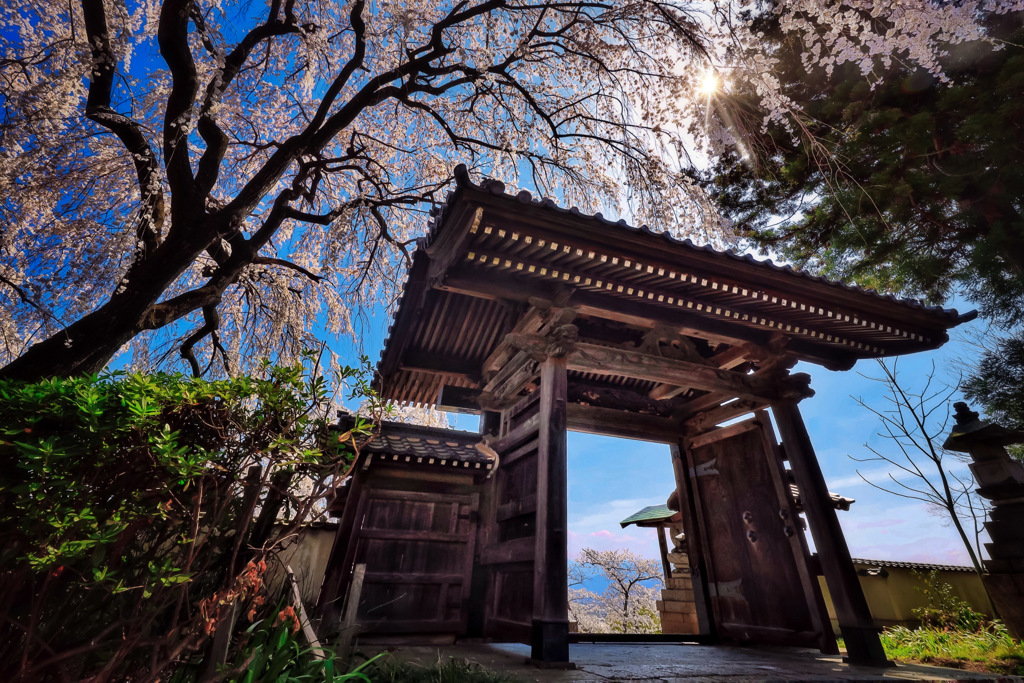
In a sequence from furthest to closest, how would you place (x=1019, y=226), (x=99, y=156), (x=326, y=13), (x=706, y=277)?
1. (x=326, y=13)
2. (x=99, y=156)
3. (x=1019, y=226)
4. (x=706, y=277)

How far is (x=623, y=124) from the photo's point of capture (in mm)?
7207

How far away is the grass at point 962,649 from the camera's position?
194 inches

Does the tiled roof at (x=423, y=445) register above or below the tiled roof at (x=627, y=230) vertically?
below

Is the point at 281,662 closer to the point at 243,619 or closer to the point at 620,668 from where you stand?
the point at 243,619

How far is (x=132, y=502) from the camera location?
1976 millimetres

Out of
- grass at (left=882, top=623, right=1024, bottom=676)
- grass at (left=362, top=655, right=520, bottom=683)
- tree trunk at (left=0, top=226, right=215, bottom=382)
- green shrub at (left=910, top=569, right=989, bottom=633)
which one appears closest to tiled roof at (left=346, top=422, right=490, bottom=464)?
grass at (left=362, top=655, right=520, bottom=683)

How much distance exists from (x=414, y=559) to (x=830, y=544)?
455 cm

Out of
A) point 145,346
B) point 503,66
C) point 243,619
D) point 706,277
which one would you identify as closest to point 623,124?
point 503,66

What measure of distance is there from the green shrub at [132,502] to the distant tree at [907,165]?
4.88 metres

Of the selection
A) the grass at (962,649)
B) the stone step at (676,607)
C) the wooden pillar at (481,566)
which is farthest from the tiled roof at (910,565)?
the wooden pillar at (481,566)

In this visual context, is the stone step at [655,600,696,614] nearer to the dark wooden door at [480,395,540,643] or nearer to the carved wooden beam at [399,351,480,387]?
the dark wooden door at [480,395,540,643]

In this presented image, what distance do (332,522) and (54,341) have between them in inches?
167

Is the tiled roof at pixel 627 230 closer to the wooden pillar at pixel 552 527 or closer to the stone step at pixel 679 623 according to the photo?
the wooden pillar at pixel 552 527

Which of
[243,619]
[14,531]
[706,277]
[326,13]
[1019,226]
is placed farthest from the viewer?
[326,13]
